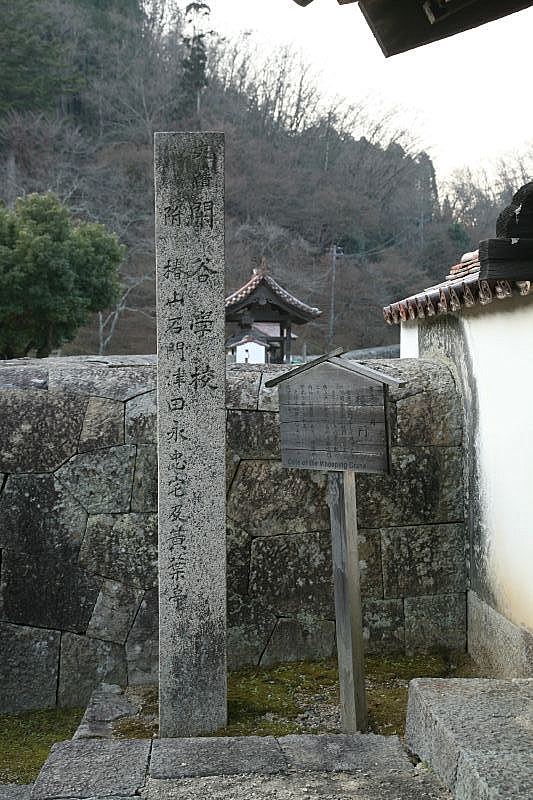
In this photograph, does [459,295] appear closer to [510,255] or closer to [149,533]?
[510,255]

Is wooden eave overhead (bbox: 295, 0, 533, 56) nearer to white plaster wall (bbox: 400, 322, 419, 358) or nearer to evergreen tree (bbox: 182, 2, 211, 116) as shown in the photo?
white plaster wall (bbox: 400, 322, 419, 358)

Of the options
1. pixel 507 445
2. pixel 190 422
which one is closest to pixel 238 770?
pixel 190 422

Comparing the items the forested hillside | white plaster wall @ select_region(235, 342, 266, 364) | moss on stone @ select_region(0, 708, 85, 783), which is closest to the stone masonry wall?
moss on stone @ select_region(0, 708, 85, 783)

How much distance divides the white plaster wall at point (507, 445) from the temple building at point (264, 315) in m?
11.1

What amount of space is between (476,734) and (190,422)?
5.50ft

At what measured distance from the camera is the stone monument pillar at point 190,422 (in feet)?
11.5

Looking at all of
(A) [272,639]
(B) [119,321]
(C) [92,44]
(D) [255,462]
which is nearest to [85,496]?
(D) [255,462]

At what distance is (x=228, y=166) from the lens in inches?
1315

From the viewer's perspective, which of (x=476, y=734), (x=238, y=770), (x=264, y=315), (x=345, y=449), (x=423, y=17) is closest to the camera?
(x=423, y=17)

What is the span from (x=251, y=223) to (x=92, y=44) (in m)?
11.6

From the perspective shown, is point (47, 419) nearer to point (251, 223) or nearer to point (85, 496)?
point (85, 496)

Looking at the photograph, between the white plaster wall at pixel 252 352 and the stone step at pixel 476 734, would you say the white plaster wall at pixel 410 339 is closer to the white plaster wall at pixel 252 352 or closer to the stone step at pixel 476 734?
the stone step at pixel 476 734

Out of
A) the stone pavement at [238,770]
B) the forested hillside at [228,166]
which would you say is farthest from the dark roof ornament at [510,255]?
the forested hillside at [228,166]

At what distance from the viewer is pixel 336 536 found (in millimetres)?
3422
